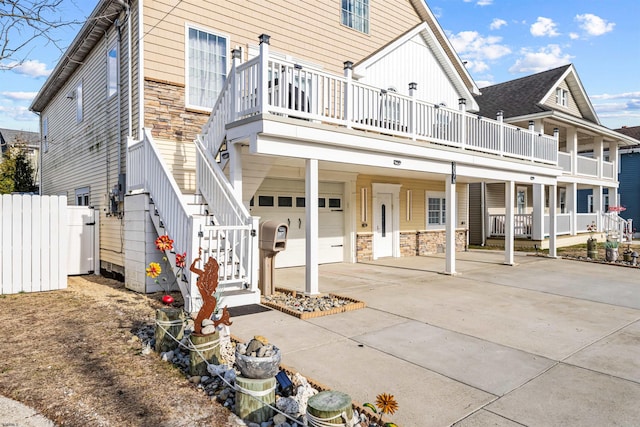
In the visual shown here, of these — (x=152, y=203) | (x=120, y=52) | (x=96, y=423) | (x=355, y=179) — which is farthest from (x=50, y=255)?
(x=355, y=179)

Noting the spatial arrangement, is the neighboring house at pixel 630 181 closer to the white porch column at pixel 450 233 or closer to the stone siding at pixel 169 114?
the white porch column at pixel 450 233

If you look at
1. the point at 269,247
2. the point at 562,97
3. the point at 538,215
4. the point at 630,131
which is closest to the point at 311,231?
the point at 269,247

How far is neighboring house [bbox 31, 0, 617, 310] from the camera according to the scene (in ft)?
21.7

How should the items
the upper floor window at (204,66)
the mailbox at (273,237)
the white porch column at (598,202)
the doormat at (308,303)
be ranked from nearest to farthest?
the doormat at (308,303)
the mailbox at (273,237)
the upper floor window at (204,66)
the white porch column at (598,202)

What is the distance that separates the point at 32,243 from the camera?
776cm

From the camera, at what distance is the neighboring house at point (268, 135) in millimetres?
6621

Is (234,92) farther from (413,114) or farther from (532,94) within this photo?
(532,94)

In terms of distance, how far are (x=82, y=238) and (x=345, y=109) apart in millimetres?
7296

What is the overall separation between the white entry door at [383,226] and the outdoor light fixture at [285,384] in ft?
30.2

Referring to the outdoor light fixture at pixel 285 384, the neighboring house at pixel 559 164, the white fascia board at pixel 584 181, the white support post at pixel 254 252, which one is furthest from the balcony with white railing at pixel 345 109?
the white fascia board at pixel 584 181

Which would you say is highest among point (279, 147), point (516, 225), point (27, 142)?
point (27, 142)

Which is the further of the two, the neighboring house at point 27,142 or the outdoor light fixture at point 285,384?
the neighboring house at point 27,142

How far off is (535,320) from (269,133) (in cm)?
481

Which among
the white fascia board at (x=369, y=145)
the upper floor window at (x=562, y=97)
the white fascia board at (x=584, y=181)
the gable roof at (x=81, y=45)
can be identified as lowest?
the white fascia board at (x=369, y=145)
